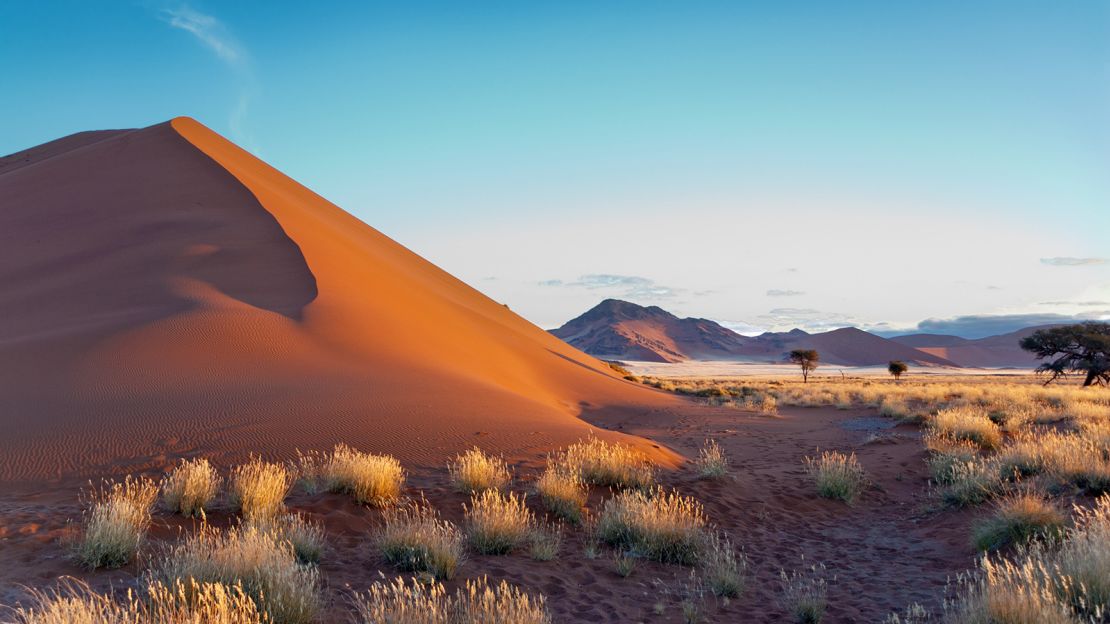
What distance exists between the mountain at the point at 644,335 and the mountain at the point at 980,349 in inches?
1938

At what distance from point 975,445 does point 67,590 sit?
1599 cm

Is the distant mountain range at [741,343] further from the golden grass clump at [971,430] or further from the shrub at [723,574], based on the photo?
the shrub at [723,574]

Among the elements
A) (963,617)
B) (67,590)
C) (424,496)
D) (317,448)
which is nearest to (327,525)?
(424,496)

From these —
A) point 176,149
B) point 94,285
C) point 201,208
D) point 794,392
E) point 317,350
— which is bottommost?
point 794,392

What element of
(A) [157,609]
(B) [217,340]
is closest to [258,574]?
(A) [157,609]

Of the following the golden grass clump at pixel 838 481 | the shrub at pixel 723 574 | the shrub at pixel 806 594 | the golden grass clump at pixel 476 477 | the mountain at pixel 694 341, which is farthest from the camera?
the mountain at pixel 694 341

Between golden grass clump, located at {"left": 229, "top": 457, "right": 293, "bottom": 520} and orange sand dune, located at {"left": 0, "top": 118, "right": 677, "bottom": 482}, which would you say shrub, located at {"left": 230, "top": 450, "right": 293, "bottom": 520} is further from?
orange sand dune, located at {"left": 0, "top": 118, "right": 677, "bottom": 482}

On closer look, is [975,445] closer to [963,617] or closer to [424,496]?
[963,617]

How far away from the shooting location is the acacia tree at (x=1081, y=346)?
35406 mm

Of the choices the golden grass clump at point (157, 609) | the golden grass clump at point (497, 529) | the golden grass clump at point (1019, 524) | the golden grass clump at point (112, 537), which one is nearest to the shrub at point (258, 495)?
the golden grass clump at point (112, 537)

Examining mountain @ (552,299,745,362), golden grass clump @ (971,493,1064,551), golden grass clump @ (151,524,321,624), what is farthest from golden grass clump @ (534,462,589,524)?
mountain @ (552,299,745,362)

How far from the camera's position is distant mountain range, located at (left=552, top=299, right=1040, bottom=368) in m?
142

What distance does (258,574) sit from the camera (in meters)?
5.02

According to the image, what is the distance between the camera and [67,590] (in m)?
5.54
